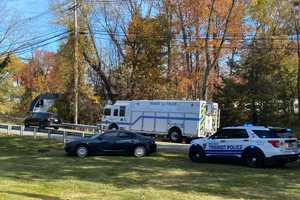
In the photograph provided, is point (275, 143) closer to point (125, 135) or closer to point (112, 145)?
point (125, 135)

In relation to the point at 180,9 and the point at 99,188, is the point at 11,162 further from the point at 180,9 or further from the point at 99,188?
the point at 180,9

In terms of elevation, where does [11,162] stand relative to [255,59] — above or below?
below

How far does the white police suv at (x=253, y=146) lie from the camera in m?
19.8

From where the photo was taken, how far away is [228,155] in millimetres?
21141

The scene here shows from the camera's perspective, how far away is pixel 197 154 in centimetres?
2245

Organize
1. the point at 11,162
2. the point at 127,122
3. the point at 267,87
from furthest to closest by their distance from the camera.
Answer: the point at 267,87 → the point at 127,122 → the point at 11,162

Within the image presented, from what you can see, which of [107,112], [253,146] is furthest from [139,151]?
[107,112]

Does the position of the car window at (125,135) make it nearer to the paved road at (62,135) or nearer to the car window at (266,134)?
the paved road at (62,135)

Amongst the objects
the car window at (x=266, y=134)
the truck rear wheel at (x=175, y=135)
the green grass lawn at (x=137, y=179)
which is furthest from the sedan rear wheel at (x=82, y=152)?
the truck rear wheel at (x=175, y=135)

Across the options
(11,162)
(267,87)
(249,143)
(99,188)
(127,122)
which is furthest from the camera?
(267,87)

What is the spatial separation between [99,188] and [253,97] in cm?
3549

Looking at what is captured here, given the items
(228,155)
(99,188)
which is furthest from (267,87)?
(99,188)

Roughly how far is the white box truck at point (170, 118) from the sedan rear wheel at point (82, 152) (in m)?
13.6

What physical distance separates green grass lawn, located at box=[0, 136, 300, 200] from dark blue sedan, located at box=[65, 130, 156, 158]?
2.16 ft
